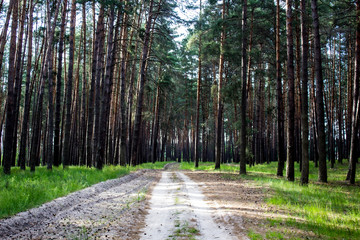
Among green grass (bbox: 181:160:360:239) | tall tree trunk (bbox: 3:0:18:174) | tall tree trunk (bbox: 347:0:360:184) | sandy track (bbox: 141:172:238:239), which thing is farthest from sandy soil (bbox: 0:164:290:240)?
tall tree trunk (bbox: 347:0:360:184)

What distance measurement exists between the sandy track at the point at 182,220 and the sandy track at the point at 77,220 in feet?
1.35

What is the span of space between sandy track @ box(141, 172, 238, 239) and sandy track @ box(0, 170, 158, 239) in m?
0.41

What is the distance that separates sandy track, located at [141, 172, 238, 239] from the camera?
191 inches

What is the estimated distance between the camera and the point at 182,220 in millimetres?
5738

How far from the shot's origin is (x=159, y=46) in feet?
89.4

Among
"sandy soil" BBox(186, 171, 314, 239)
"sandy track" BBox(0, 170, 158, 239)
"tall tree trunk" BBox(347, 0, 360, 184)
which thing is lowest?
"sandy soil" BBox(186, 171, 314, 239)

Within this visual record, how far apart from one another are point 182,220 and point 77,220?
2.19 metres

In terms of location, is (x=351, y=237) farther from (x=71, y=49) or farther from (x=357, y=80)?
(x=71, y=49)

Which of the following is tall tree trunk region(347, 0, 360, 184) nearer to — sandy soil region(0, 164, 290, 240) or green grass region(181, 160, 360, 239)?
green grass region(181, 160, 360, 239)

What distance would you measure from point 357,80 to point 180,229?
13361 millimetres

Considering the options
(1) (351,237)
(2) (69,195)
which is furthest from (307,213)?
(2) (69,195)

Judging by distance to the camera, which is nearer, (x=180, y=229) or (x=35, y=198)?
(x=180, y=229)

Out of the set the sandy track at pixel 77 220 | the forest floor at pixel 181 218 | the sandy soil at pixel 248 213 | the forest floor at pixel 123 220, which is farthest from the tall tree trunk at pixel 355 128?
the sandy track at pixel 77 220

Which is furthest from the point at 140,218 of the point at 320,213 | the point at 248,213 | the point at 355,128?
the point at 355,128
